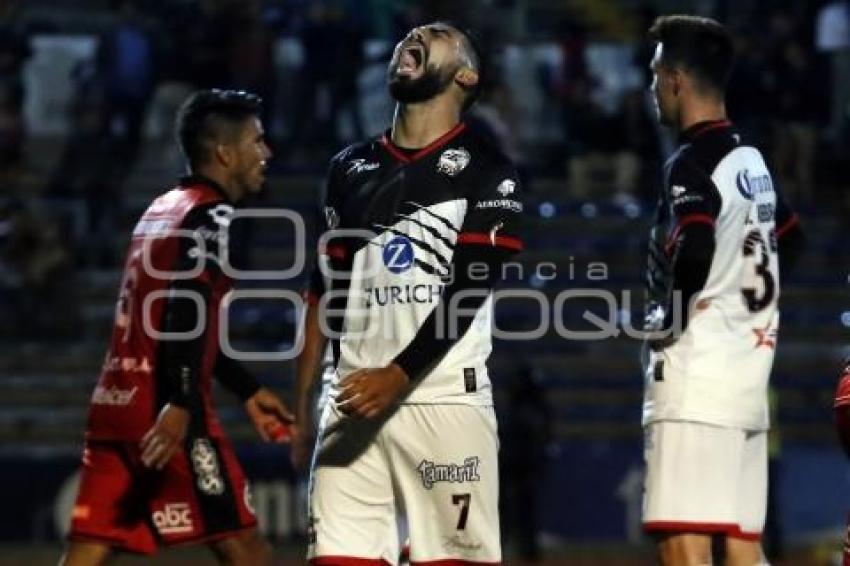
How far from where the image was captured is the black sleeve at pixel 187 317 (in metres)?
8.23

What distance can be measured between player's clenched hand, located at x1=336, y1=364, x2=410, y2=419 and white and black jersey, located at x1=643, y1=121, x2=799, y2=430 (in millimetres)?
1142

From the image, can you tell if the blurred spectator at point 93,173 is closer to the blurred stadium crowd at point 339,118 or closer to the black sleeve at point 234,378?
the blurred stadium crowd at point 339,118

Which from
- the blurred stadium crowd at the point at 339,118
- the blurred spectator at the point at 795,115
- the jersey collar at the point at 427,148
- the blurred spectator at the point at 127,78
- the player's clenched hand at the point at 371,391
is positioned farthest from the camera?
the blurred spectator at the point at 795,115

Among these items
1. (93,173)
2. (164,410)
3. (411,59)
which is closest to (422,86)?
(411,59)

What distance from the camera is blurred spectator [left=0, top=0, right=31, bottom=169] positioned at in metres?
18.6

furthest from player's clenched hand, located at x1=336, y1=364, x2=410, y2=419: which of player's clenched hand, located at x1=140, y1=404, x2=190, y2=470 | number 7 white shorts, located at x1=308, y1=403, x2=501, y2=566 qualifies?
→ player's clenched hand, located at x1=140, y1=404, x2=190, y2=470

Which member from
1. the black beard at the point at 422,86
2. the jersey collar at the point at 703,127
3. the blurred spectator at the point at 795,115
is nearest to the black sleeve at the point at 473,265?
the black beard at the point at 422,86

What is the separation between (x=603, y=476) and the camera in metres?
17.0

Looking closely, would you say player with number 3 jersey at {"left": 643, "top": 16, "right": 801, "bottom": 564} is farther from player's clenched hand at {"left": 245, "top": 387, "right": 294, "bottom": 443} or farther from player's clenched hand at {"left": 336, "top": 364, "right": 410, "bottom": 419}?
player's clenched hand at {"left": 245, "top": 387, "right": 294, "bottom": 443}

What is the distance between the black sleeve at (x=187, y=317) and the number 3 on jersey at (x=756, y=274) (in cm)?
196

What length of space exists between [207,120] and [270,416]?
1.19 metres

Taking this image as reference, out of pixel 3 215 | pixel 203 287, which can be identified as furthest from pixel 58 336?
pixel 203 287

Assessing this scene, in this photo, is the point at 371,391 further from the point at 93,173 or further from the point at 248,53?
the point at 248,53

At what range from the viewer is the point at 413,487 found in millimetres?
7562
